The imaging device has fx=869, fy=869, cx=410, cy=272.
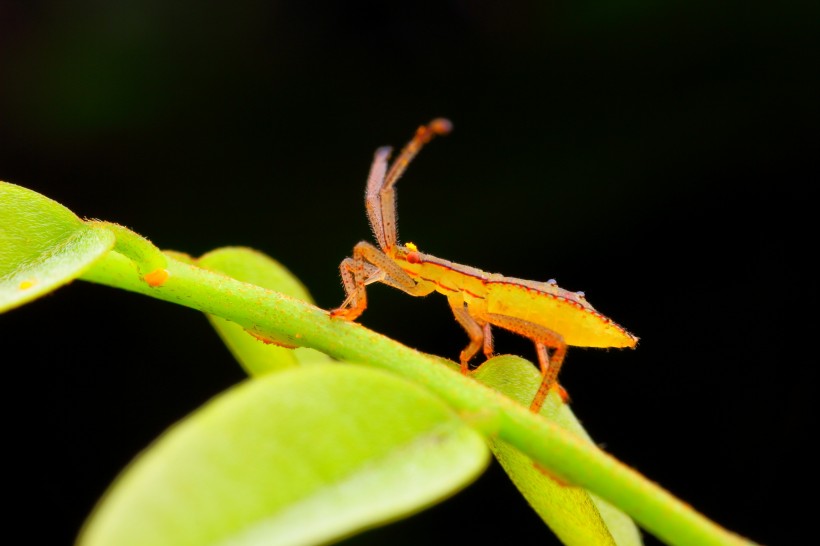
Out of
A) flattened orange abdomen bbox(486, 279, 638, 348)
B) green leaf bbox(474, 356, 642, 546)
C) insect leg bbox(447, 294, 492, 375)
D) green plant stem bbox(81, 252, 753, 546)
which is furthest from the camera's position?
flattened orange abdomen bbox(486, 279, 638, 348)

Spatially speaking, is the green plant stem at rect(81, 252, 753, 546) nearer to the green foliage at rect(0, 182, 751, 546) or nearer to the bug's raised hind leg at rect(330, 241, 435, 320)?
the green foliage at rect(0, 182, 751, 546)

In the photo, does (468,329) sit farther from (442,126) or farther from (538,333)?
(442,126)

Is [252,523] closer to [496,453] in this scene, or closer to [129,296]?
[496,453]

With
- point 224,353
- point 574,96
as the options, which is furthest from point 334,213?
point 574,96

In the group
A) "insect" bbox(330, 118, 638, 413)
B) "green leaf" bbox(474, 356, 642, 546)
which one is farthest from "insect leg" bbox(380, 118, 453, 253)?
"green leaf" bbox(474, 356, 642, 546)

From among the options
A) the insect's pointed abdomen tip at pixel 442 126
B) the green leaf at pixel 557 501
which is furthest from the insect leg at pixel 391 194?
the green leaf at pixel 557 501

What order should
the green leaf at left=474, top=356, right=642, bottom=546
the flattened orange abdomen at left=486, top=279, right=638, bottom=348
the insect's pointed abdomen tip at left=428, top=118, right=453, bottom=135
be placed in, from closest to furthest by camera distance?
the green leaf at left=474, top=356, right=642, bottom=546, the insect's pointed abdomen tip at left=428, top=118, right=453, bottom=135, the flattened orange abdomen at left=486, top=279, right=638, bottom=348
